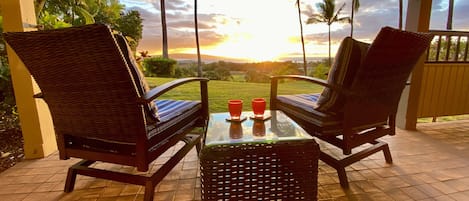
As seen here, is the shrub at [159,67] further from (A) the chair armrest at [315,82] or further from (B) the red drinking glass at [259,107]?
(B) the red drinking glass at [259,107]

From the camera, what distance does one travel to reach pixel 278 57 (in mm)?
3553

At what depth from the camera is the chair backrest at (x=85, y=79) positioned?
1.11 meters

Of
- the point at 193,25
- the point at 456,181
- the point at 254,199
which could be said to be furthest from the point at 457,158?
the point at 193,25

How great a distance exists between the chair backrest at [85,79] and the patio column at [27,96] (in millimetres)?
889

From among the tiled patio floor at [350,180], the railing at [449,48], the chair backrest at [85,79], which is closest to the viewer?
the chair backrest at [85,79]

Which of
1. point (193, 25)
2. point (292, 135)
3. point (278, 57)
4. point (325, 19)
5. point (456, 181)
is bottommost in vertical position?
point (456, 181)

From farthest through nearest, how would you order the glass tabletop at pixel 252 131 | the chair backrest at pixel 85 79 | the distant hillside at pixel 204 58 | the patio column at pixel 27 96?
the distant hillside at pixel 204 58 < the patio column at pixel 27 96 < the glass tabletop at pixel 252 131 < the chair backrest at pixel 85 79

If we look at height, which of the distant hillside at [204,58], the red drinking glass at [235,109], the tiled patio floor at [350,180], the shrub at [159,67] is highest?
the distant hillside at [204,58]

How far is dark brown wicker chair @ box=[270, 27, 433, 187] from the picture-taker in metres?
1.46

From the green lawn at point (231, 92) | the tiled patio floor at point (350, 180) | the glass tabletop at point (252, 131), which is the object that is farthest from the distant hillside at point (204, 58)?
the glass tabletop at point (252, 131)

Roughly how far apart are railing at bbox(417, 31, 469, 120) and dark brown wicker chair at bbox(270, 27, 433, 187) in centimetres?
137

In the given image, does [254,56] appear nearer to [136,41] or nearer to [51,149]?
[136,41]

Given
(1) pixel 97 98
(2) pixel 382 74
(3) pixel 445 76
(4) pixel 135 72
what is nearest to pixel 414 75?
(3) pixel 445 76

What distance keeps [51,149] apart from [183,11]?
2.39 m
